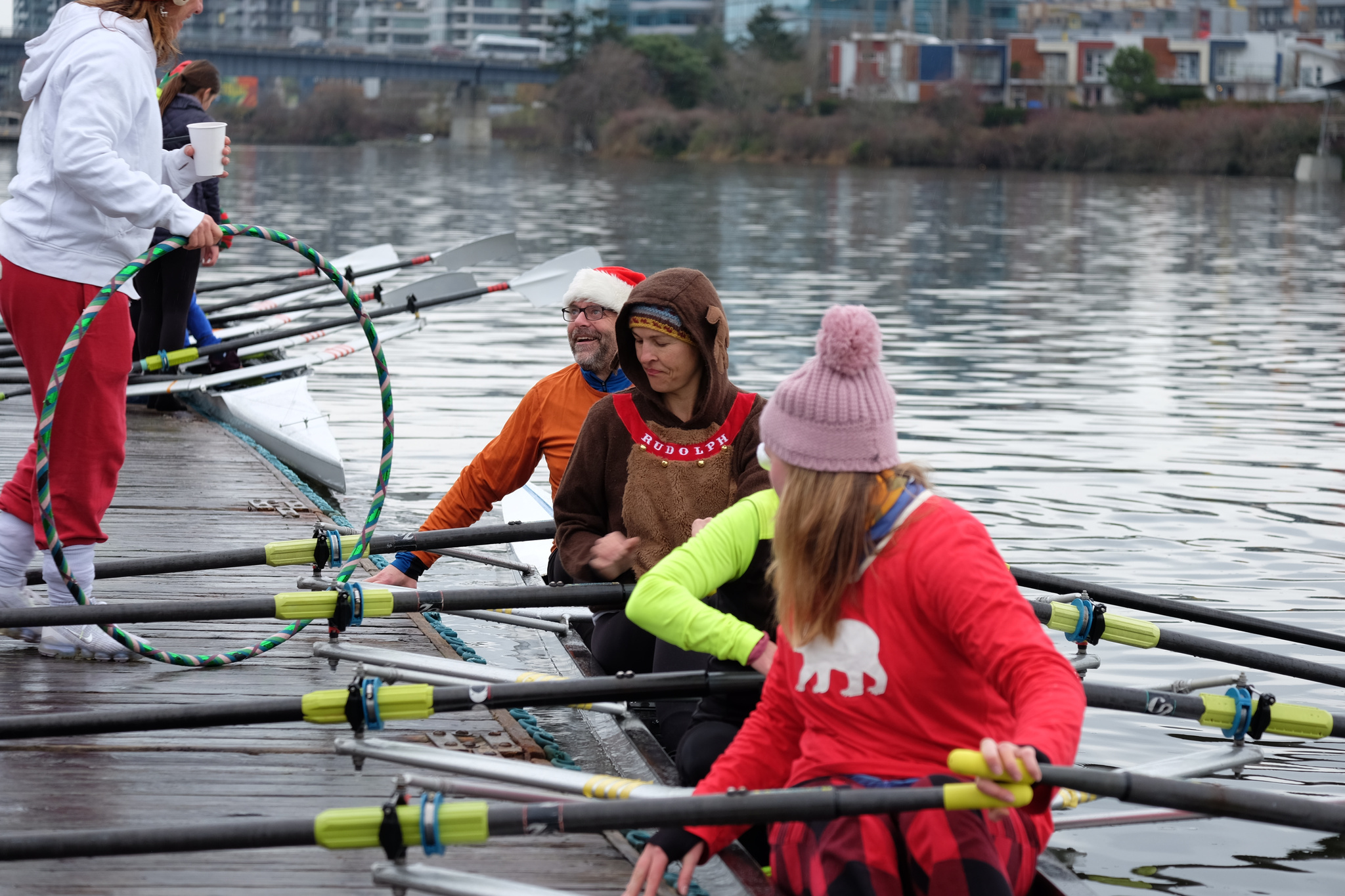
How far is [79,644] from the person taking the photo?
4.93 m

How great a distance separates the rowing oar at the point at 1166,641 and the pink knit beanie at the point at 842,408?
170 centimetres

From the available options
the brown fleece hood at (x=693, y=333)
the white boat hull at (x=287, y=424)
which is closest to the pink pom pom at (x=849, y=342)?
the brown fleece hood at (x=693, y=333)

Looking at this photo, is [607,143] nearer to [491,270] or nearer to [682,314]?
[491,270]

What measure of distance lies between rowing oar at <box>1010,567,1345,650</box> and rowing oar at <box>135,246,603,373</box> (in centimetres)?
435

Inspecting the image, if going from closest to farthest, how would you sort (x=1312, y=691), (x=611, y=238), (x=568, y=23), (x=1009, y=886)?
(x=1009, y=886), (x=1312, y=691), (x=611, y=238), (x=568, y=23)

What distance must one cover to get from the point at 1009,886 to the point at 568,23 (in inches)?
4138

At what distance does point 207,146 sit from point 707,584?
11.8 feet

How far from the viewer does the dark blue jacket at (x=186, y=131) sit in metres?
8.59

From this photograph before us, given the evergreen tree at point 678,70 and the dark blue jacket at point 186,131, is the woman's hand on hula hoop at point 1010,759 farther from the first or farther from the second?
the evergreen tree at point 678,70

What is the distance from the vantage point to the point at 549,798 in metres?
3.58

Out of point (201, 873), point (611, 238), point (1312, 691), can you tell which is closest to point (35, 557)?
point (201, 873)

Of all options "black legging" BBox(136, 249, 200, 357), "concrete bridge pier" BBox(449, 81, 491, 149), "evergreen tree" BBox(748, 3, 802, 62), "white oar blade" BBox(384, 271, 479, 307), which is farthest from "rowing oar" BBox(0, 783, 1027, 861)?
"concrete bridge pier" BBox(449, 81, 491, 149)

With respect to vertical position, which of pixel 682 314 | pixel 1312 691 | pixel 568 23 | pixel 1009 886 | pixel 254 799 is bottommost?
pixel 1312 691

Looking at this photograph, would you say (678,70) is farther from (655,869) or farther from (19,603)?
(655,869)
